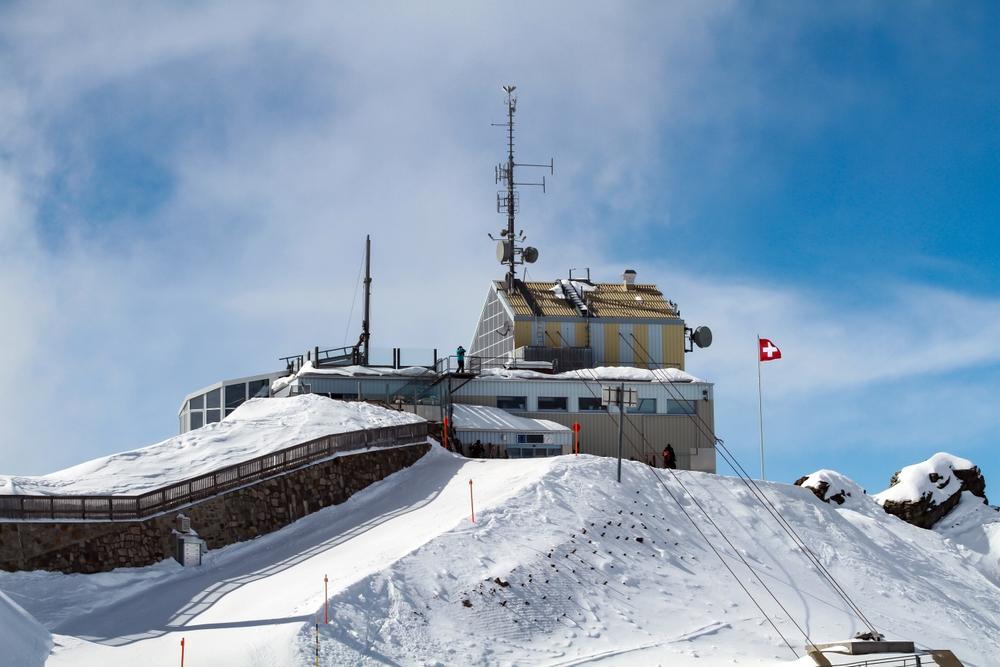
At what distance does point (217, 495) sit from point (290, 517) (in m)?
2.75

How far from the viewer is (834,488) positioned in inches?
1977


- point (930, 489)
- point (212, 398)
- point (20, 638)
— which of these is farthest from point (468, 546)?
point (212, 398)

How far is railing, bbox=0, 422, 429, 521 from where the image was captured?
3378 cm

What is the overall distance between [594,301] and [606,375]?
8376 millimetres

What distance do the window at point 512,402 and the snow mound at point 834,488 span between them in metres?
12.3

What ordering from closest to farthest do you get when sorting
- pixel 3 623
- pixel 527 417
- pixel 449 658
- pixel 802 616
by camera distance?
pixel 3 623 < pixel 449 658 < pixel 802 616 < pixel 527 417

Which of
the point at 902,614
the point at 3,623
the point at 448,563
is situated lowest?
the point at 902,614

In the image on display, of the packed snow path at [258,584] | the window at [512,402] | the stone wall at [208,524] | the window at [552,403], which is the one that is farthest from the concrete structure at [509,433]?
the packed snow path at [258,584]

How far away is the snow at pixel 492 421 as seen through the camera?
50.7 m

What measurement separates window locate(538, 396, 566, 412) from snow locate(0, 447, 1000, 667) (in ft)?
30.1

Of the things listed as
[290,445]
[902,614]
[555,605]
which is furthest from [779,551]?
[290,445]

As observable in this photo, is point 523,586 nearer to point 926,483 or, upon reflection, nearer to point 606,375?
point 606,375

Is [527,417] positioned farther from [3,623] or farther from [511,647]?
[3,623]

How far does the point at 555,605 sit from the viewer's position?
1307 inches
